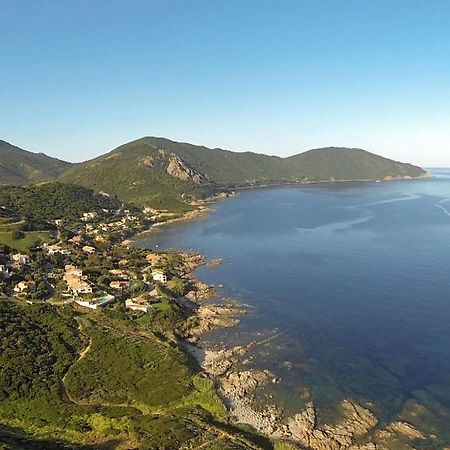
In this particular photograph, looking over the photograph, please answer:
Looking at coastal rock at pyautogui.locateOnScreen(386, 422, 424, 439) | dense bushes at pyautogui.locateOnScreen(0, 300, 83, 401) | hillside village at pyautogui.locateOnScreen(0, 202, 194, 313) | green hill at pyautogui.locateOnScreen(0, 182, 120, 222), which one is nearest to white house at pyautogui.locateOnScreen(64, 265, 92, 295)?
hillside village at pyautogui.locateOnScreen(0, 202, 194, 313)

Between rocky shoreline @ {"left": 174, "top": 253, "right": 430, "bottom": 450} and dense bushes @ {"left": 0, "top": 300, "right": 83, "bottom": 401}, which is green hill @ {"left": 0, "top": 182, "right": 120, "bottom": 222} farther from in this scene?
rocky shoreline @ {"left": 174, "top": 253, "right": 430, "bottom": 450}

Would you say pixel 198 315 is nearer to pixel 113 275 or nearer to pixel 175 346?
pixel 175 346

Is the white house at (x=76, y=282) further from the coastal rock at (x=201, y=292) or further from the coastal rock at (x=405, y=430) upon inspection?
the coastal rock at (x=405, y=430)

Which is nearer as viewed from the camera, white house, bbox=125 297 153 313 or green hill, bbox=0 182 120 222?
white house, bbox=125 297 153 313

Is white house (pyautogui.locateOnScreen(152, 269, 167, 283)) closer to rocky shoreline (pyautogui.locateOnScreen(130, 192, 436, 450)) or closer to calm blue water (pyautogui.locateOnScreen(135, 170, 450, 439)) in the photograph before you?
calm blue water (pyautogui.locateOnScreen(135, 170, 450, 439))

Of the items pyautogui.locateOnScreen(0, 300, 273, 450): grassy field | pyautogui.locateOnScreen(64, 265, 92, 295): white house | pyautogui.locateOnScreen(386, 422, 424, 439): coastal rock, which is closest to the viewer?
pyautogui.locateOnScreen(0, 300, 273, 450): grassy field

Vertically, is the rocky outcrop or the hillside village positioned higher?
the hillside village

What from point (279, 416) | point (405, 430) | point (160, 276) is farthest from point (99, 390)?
point (160, 276)

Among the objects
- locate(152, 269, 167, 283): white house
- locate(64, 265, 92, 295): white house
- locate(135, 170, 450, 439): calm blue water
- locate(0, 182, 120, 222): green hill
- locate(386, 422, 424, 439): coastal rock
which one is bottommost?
locate(386, 422, 424, 439): coastal rock

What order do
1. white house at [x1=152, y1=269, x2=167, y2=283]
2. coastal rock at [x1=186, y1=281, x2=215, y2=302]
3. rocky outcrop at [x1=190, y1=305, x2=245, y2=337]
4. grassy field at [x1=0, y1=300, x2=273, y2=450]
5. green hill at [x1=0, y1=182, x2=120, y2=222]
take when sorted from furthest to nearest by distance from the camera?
green hill at [x1=0, y1=182, x2=120, y2=222], white house at [x1=152, y1=269, x2=167, y2=283], coastal rock at [x1=186, y1=281, x2=215, y2=302], rocky outcrop at [x1=190, y1=305, x2=245, y2=337], grassy field at [x1=0, y1=300, x2=273, y2=450]
